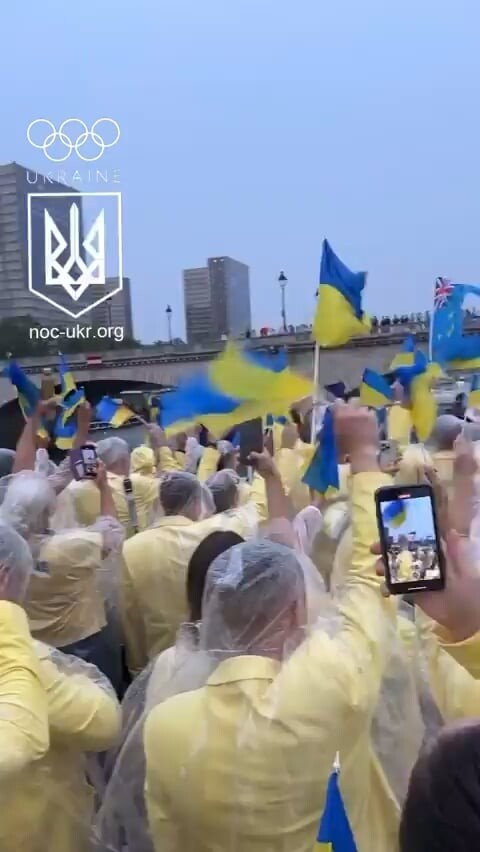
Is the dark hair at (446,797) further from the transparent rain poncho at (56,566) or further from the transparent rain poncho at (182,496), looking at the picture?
the transparent rain poncho at (182,496)

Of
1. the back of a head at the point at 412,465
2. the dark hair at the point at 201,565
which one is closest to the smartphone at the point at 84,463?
the back of a head at the point at 412,465

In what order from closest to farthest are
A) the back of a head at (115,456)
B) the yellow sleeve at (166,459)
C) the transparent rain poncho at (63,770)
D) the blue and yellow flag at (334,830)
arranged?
the blue and yellow flag at (334,830) → the transparent rain poncho at (63,770) → the back of a head at (115,456) → the yellow sleeve at (166,459)

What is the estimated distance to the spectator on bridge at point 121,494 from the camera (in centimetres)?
667

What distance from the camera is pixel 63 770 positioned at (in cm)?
304

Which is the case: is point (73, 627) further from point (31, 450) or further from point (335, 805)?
point (335, 805)

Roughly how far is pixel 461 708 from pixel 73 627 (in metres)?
2.55

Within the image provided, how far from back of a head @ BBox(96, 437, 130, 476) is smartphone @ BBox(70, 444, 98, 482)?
1707mm

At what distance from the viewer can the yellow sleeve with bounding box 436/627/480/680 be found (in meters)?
2.43

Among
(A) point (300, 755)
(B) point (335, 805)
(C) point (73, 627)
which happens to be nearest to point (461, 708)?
(A) point (300, 755)

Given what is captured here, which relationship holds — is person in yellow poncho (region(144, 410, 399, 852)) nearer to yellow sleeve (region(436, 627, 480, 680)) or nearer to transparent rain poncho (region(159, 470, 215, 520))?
yellow sleeve (region(436, 627, 480, 680))

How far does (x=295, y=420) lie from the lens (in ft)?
25.8

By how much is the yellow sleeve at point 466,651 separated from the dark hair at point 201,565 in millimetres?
1071

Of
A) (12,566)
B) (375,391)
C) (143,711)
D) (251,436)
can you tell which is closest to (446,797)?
(143,711)

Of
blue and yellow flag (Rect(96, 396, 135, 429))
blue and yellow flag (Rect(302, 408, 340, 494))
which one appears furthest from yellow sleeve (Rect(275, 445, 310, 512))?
blue and yellow flag (Rect(96, 396, 135, 429))
